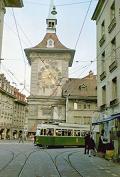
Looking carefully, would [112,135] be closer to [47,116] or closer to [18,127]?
[47,116]

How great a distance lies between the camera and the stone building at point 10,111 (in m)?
74.9

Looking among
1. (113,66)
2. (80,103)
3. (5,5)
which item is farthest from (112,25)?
(80,103)

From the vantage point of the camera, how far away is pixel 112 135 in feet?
63.2

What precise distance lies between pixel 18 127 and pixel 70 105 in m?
36.4

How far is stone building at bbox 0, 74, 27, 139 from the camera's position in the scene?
246ft

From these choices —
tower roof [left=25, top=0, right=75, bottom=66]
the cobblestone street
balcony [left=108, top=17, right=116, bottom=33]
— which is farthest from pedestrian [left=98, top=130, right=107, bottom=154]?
tower roof [left=25, top=0, right=75, bottom=66]

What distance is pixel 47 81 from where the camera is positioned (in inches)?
2258

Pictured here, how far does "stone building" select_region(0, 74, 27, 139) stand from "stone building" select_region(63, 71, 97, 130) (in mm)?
21442

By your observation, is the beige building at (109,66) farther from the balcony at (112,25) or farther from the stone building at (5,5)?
the stone building at (5,5)

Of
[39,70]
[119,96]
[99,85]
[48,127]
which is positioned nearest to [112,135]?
[119,96]

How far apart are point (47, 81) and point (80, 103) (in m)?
7.34

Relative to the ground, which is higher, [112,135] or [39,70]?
[39,70]

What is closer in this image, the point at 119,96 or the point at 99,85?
the point at 119,96

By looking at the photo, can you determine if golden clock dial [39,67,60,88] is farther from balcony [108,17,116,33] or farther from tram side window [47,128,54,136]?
balcony [108,17,116,33]
